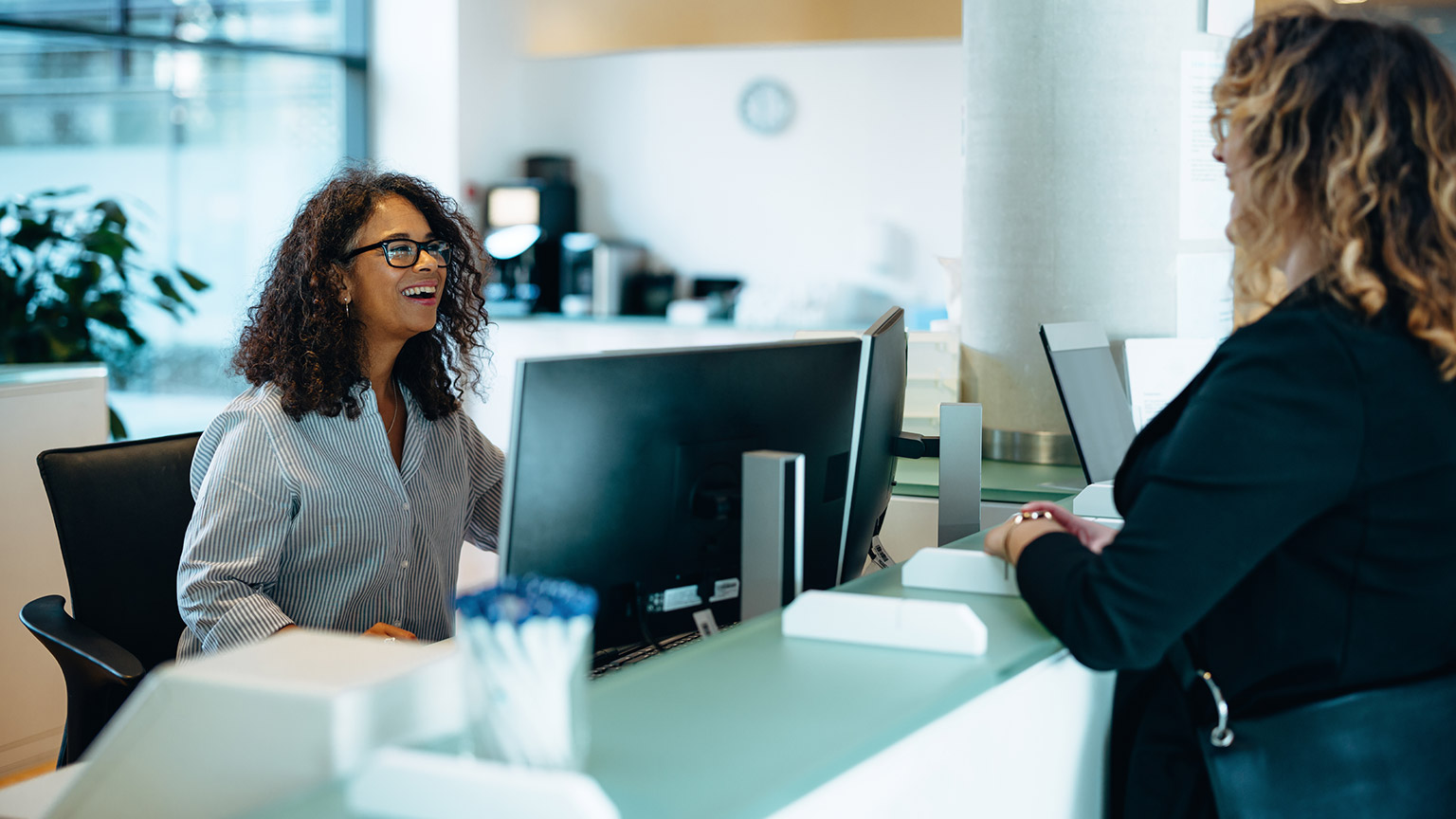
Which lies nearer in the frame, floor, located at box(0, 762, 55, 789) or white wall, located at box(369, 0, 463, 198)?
floor, located at box(0, 762, 55, 789)

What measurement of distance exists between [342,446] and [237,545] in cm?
22

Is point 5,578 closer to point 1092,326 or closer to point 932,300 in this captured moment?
point 1092,326

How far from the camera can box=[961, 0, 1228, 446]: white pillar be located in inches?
108

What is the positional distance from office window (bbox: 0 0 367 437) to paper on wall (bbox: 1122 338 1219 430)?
3622 millimetres

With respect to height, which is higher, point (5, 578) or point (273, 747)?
point (273, 747)

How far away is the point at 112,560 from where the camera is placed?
2.09 m

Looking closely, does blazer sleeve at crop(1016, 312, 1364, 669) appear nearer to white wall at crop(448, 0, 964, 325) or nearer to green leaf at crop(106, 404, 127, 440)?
green leaf at crop(106, 404, 127, 440)

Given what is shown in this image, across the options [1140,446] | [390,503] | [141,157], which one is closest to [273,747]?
[1140,446]

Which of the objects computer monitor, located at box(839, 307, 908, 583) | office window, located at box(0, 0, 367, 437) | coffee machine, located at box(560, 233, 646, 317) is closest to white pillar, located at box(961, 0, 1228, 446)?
computer monitor, located at box(839, 307, 908, 583)

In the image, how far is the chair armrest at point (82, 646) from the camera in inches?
75.8

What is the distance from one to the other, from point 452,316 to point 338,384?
1.13 ft

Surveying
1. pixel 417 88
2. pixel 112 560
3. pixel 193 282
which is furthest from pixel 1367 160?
pixel 417 88

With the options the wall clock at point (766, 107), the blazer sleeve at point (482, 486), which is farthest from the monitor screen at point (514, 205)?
the blazer sleeve at point (482, 486)

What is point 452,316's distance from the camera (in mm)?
2311
